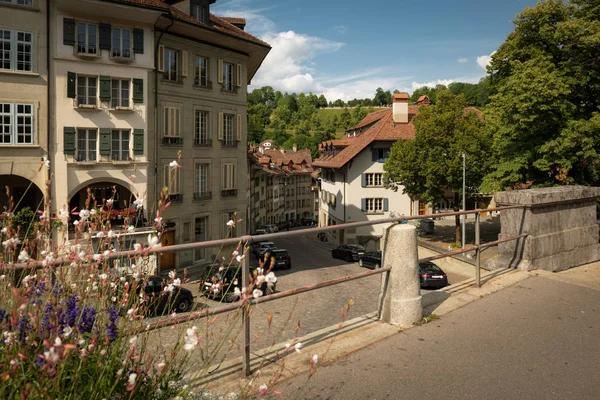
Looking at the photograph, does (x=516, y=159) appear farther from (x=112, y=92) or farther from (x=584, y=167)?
(x=112, y=92)

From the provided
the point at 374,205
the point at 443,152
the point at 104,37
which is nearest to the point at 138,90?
the point at 104,37

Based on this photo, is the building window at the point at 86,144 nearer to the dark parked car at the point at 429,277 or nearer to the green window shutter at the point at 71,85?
the green window shutter at the point at 71,85

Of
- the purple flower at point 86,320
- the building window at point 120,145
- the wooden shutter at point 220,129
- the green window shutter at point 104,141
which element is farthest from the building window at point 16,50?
the purple flower at point 86,320

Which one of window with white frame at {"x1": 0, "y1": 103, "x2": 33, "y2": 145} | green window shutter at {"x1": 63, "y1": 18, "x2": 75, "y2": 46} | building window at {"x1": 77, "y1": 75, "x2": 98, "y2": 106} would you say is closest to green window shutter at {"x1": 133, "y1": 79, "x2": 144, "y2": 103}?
building window at {"x1": 77, "y1": 75, "x2": 98, "y2": 106}

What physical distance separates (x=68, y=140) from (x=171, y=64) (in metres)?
7.66

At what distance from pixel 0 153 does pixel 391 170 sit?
27.2 meters

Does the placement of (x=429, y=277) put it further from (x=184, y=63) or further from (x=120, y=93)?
(x=184, y=63)

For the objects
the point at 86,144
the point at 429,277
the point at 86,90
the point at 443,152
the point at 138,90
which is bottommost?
the point at 429,277

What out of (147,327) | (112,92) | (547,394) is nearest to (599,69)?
(112,92)

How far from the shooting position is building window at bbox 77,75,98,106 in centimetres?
2561

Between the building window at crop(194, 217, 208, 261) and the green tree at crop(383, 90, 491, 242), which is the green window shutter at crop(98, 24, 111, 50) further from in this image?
the green tree at crop(383, 90, 491, 242)

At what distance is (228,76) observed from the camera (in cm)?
3278

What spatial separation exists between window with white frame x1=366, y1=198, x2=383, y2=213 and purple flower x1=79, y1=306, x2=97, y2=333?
164ft

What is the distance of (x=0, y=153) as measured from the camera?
77.3 feet
